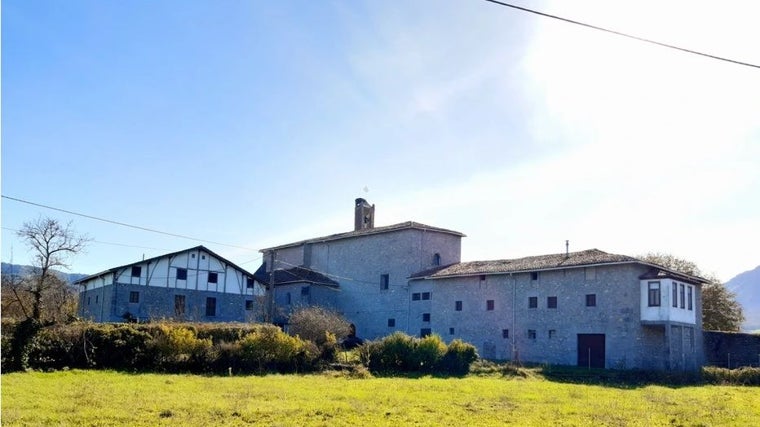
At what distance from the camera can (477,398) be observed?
65.0 feet

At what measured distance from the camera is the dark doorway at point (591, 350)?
3756 centimetres

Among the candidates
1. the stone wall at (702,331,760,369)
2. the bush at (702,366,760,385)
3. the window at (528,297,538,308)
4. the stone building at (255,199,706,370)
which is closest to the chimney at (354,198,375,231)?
the stone building at (255,199,706,370)

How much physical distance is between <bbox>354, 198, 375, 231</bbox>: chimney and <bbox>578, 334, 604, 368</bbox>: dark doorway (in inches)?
1002

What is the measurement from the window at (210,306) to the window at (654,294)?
27537 millimetres

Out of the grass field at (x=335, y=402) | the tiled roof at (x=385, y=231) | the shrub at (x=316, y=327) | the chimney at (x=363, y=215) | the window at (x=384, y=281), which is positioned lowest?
the grass field at (x=335, y=402)

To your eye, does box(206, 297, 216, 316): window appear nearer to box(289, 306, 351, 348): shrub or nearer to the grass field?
box(289, 306, 351, 348): shrub

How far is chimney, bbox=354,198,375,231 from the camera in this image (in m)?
59.9

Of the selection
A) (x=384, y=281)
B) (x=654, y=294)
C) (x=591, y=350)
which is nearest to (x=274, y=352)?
(x=591, y=350)

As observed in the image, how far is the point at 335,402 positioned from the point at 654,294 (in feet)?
80.2

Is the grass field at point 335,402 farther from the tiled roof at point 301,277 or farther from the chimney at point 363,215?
the chimney at point 363,215

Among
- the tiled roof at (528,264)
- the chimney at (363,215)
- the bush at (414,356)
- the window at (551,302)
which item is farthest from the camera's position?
the chimney at (363,215)

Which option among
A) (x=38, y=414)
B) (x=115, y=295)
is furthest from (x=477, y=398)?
(x=115, y=295)

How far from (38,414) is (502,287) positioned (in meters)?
33.2

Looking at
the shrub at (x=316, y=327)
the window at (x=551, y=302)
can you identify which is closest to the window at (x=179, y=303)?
the shrub at (x=316, y=327)
